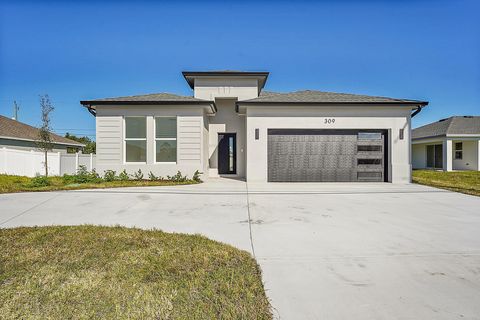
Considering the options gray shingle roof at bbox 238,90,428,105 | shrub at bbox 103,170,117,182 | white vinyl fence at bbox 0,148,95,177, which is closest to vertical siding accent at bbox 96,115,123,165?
shrub at bbox 103,170,117,182

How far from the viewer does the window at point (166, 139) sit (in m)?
11.5

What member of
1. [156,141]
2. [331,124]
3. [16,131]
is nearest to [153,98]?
[156,141]

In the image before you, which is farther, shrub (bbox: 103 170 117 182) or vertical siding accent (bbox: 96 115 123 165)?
vertical siding accent (bbox: 96 115 123 165)

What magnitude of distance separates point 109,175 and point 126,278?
9701 mm

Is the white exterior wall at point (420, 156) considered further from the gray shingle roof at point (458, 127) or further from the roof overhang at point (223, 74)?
the roof overhang at point (223, 74)

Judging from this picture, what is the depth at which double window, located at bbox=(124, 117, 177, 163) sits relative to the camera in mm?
11531

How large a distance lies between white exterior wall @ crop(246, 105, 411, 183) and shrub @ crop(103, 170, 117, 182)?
6.23 m

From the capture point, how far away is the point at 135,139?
37.9 ft

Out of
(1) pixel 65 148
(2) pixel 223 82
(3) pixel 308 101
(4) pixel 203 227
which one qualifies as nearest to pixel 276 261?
(4) pixel 203 227

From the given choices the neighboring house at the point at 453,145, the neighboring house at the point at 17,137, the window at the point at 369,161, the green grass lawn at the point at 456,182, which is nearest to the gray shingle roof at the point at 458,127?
the neighboring house at the point at 453,145

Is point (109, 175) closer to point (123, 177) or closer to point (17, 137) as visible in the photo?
point (123, 177)

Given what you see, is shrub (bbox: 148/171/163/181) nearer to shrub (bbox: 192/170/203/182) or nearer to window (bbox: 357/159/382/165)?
shrub (bbox: 192/170/203/182)

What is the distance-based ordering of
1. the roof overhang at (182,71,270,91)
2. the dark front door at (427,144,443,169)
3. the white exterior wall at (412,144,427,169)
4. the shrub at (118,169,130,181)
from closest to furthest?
the shrub at (118,169,130,181) → the roof overhang at (182,71,270,91) → the dark front door at (427,144,443,169) → the white exterior wall at (412,144,427,169)

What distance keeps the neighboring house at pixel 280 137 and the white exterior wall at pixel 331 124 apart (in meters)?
0.04
